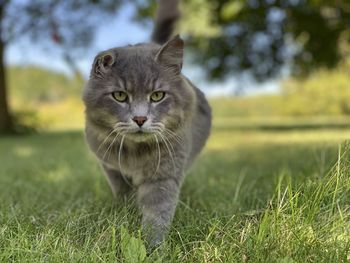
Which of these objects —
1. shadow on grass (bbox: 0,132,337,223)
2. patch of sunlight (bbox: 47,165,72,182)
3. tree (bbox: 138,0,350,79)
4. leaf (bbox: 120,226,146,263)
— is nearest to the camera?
leaf (bbox: 120,226,146,263)

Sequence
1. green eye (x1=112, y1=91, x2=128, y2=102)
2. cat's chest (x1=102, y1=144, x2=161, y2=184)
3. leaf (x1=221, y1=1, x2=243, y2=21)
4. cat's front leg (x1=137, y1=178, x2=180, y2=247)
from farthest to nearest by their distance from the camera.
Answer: leaf (x1=221, y1=1, x2=243, y2=21), cat's chest (x1=102, y1=144, x2=161, y2=184), green eye (x1=112, y1=91, x2=128, y2=102), cat's front leg (x1=137, y1=178, x2=180, y2=247)

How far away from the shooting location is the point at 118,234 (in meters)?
1.69

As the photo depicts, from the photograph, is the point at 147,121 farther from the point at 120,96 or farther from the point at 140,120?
the point at 120,96

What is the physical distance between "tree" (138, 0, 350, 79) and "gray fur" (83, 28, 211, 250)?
364 inches

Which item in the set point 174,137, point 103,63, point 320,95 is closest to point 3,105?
point 103,63

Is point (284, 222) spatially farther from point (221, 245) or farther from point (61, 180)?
point (61, 180)

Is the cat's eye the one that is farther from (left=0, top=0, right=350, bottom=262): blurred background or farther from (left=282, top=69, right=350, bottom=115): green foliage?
(left=282, top=69, right=350, bottom=115): green foliage

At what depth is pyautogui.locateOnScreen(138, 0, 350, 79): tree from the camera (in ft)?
38.9

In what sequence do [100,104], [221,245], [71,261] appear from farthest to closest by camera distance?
[100,104], [221,245], [71,261]

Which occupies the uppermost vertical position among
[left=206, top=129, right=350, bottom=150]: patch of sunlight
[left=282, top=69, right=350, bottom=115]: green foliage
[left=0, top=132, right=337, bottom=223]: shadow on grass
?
[left=0, top=132, right=337, bottom=223]: shadow on grass

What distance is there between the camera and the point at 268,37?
41.9 ft

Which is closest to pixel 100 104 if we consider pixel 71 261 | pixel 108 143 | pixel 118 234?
pixel 108 143

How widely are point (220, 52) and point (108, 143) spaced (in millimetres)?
10932

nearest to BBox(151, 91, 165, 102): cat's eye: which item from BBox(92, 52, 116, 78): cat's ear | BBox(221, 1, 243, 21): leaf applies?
BBox(92, 52, 116, 78): cat's ear
